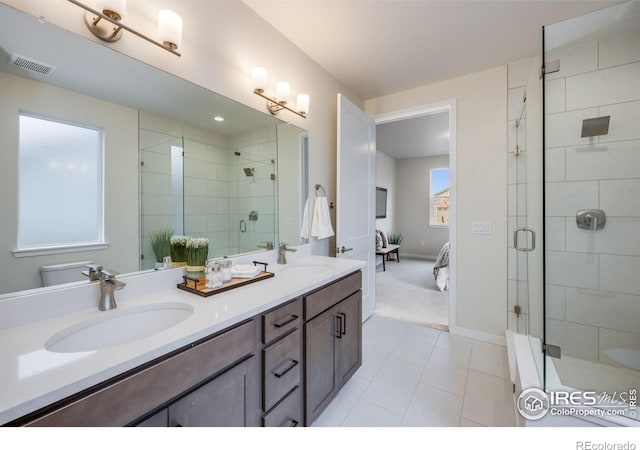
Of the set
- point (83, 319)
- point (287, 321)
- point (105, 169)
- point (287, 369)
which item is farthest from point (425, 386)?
point (105, 169)

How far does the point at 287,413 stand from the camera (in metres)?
1.19

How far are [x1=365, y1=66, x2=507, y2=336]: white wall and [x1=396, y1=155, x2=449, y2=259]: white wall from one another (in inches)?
161

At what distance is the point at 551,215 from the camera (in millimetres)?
1607

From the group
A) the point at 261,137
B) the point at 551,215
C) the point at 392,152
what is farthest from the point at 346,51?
the point at 392,152

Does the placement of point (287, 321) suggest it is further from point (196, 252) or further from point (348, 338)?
point (348, 338)

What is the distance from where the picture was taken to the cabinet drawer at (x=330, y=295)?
1319 millimetres

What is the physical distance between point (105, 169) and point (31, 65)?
1.27 ft

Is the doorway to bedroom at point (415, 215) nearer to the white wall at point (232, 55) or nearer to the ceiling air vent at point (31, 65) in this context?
the white wall at point (232, 55)

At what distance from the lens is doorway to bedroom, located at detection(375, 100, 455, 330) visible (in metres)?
3.05

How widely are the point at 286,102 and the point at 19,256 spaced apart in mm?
1632

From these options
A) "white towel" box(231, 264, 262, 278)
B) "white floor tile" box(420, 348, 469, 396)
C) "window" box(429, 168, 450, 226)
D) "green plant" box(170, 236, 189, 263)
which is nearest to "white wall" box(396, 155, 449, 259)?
"window" box(429, 168, 450, 226)

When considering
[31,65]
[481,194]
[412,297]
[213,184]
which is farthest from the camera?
[412,297]

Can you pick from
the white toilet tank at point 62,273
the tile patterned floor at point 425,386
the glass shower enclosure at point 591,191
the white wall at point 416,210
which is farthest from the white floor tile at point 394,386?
the white wall at point 416,210
